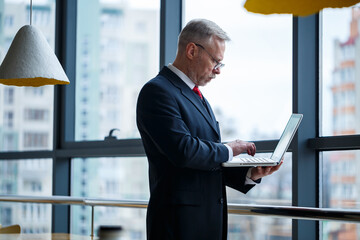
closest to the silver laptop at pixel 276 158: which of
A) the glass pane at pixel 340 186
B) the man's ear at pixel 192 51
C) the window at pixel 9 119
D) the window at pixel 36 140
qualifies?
the man's ear at pixel 192 51

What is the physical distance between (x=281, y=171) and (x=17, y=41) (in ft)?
5.24

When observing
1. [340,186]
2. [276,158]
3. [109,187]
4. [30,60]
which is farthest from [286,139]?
[109,187]

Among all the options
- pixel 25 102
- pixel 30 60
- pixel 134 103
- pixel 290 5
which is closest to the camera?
pixel 290 5

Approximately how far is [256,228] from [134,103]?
1689 millimetres

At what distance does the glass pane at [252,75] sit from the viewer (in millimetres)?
3363

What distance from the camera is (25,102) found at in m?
5.43

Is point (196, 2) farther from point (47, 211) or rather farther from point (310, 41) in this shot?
point (47, 211)

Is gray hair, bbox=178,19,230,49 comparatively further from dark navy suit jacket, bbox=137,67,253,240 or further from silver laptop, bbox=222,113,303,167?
silver laptop, bbox=222,113,303,167

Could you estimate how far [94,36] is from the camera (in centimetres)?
482

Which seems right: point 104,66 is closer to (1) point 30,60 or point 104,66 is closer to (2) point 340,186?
(1) point 30,60

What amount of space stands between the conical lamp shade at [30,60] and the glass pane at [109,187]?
159 centimetres

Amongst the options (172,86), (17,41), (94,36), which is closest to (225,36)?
(172,86)

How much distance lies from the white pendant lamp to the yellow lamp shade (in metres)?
1.64

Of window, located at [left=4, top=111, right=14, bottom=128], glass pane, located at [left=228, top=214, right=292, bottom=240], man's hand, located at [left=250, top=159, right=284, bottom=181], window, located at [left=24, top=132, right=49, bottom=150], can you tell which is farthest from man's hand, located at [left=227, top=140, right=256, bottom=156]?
window, located at [left=4, top=111, right=14, bottom=128]
